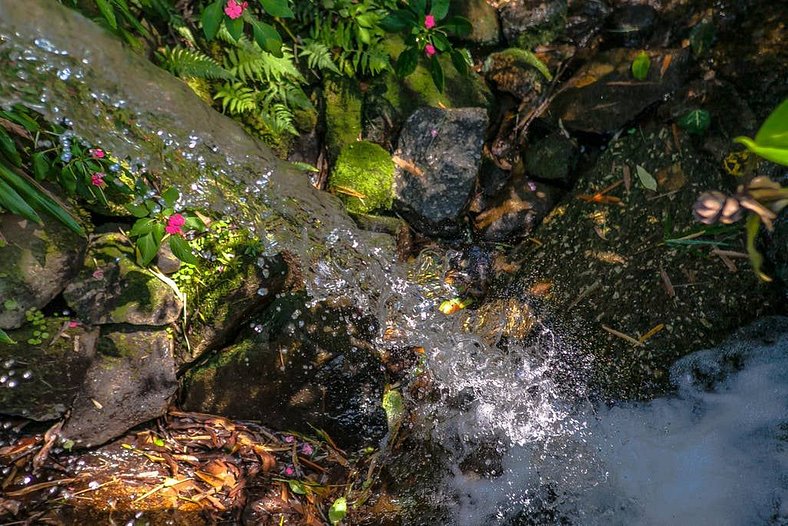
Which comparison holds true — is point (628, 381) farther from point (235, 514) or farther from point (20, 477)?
point (20, 477)

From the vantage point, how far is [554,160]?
332 centimetres

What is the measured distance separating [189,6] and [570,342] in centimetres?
301

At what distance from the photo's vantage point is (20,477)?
248 centimetres

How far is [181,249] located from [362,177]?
4.17 ft

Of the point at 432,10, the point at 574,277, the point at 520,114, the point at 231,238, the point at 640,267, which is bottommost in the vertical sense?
the point at 231,238

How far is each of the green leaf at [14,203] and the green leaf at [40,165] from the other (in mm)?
162

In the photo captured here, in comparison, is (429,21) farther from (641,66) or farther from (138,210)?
(138,210)

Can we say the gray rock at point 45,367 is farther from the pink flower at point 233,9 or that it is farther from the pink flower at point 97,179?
the pink flower at point 233,9

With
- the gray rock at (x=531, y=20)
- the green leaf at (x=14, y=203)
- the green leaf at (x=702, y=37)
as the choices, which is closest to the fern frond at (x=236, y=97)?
the green leaf at (x=14, y=203)

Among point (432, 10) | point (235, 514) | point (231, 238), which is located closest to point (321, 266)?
point (231, 238)

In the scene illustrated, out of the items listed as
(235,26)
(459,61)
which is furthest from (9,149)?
(459,61)

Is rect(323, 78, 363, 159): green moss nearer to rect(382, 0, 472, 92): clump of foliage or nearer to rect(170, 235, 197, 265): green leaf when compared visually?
rect(382, 0, 472, 92): clump of foliage

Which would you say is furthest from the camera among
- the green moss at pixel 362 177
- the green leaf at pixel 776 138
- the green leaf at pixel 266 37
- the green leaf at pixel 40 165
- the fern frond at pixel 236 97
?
the green moss at pixel 362 177

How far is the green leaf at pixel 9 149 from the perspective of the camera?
2.28m
